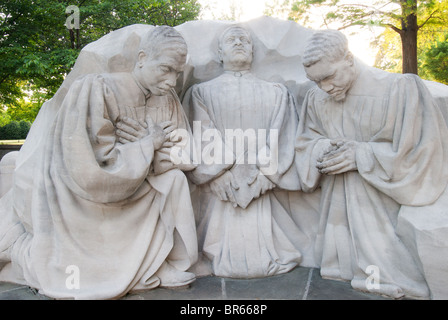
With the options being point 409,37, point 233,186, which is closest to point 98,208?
point 233,186

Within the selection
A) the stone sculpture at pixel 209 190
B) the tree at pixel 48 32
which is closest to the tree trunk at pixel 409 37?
the tree at pixel 48 32

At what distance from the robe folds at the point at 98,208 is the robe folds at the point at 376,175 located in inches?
46.4

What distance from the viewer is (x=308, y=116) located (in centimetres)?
339

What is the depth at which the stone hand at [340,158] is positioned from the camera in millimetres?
2977

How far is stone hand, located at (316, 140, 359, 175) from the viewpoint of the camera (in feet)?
9.77

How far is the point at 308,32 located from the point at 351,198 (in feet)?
5.88

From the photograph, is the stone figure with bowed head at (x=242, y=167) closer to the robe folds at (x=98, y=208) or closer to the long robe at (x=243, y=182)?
the long robe at (x=243, y=182)

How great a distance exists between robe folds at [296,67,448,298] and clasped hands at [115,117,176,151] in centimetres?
118

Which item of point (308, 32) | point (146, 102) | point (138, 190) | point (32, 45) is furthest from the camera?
point (32, 45)

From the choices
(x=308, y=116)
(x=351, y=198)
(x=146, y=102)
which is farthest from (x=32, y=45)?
(x=351, y=198)

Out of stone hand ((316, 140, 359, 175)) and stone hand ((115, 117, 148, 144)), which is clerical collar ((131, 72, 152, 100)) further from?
stone hand ((316, 140, 359, 175))

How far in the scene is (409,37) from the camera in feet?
30.6

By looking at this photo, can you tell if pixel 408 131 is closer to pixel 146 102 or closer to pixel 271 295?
pixel 271 295

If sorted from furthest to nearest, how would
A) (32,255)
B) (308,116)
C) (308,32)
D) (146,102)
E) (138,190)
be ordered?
(308,32) < (308,116) < (146,102) < (138,190) < (32,255)
